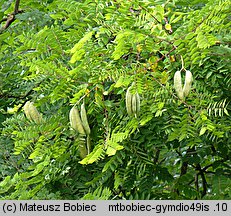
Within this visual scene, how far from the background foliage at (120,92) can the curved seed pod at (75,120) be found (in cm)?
4

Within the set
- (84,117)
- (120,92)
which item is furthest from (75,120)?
(120,92)

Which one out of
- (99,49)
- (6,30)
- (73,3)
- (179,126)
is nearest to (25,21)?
(6,30)

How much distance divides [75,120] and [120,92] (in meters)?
0.15

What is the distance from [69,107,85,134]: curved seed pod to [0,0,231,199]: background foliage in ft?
0.12

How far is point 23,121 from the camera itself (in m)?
1.81

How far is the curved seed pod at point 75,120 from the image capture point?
5.05 feet

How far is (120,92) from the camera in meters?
1.58

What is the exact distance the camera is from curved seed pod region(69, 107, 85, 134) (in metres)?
1.54

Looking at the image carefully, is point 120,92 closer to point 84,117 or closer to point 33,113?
point 84,117

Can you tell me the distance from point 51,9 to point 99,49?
65 centimetres

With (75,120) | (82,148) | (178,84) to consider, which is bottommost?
(82,148)

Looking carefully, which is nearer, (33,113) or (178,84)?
(178,84)

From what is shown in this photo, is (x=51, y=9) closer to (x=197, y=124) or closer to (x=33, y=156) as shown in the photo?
(x=33, y=156)

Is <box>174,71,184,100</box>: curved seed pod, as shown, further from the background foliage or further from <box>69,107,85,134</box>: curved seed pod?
<box>69,107,85,134</box>: curved seed pod
